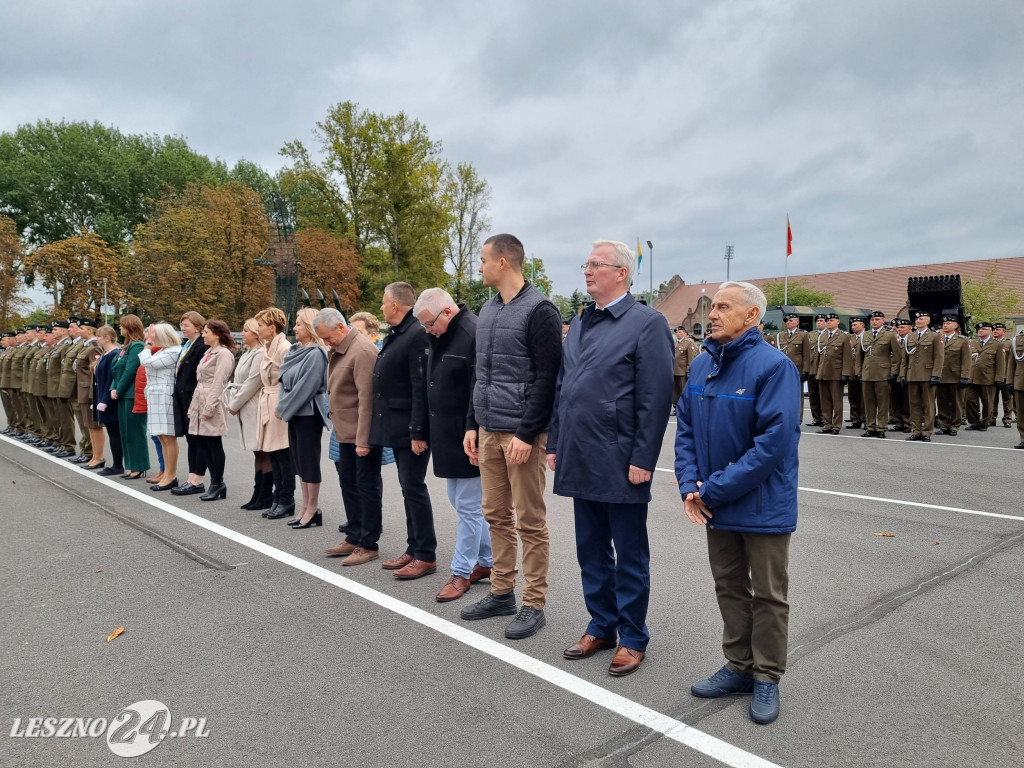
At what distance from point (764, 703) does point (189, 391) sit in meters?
7.12

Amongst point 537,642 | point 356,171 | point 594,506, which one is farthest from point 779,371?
point 356,171

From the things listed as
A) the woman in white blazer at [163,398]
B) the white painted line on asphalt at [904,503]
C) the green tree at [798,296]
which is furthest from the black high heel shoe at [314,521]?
the green tree at [798,296]

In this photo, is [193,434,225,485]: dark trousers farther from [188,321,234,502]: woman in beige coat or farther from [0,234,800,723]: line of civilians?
[0,234,800,723]: line of civilians

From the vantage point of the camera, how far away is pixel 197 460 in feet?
27.5

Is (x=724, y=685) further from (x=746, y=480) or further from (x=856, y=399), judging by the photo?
(x=856, y=399)

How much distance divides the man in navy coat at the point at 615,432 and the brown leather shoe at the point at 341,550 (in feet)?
8.30

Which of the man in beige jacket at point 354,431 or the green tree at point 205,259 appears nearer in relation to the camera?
the man in beige jacket at point 354,431

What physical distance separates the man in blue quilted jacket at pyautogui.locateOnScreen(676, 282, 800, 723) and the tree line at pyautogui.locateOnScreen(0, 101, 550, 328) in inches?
1272

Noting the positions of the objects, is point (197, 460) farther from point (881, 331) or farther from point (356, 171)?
point (356, 171)

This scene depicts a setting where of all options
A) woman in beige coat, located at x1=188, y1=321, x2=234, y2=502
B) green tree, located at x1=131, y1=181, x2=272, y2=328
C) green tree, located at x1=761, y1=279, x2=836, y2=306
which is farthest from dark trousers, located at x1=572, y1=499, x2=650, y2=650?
green tree, located at x1=761, y1=279, x2=836, y2=306

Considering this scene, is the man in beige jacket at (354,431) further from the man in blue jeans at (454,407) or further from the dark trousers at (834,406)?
the dark trousers at (834,406)

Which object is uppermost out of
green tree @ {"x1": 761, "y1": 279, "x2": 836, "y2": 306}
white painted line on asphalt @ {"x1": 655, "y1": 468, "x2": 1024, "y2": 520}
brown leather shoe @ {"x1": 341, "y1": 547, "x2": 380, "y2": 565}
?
green tree @ {"x1": 761, "y1": 279, "x2": 836, "y2": 306}

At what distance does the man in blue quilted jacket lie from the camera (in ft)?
10.5

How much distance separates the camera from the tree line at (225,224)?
1515 inches
